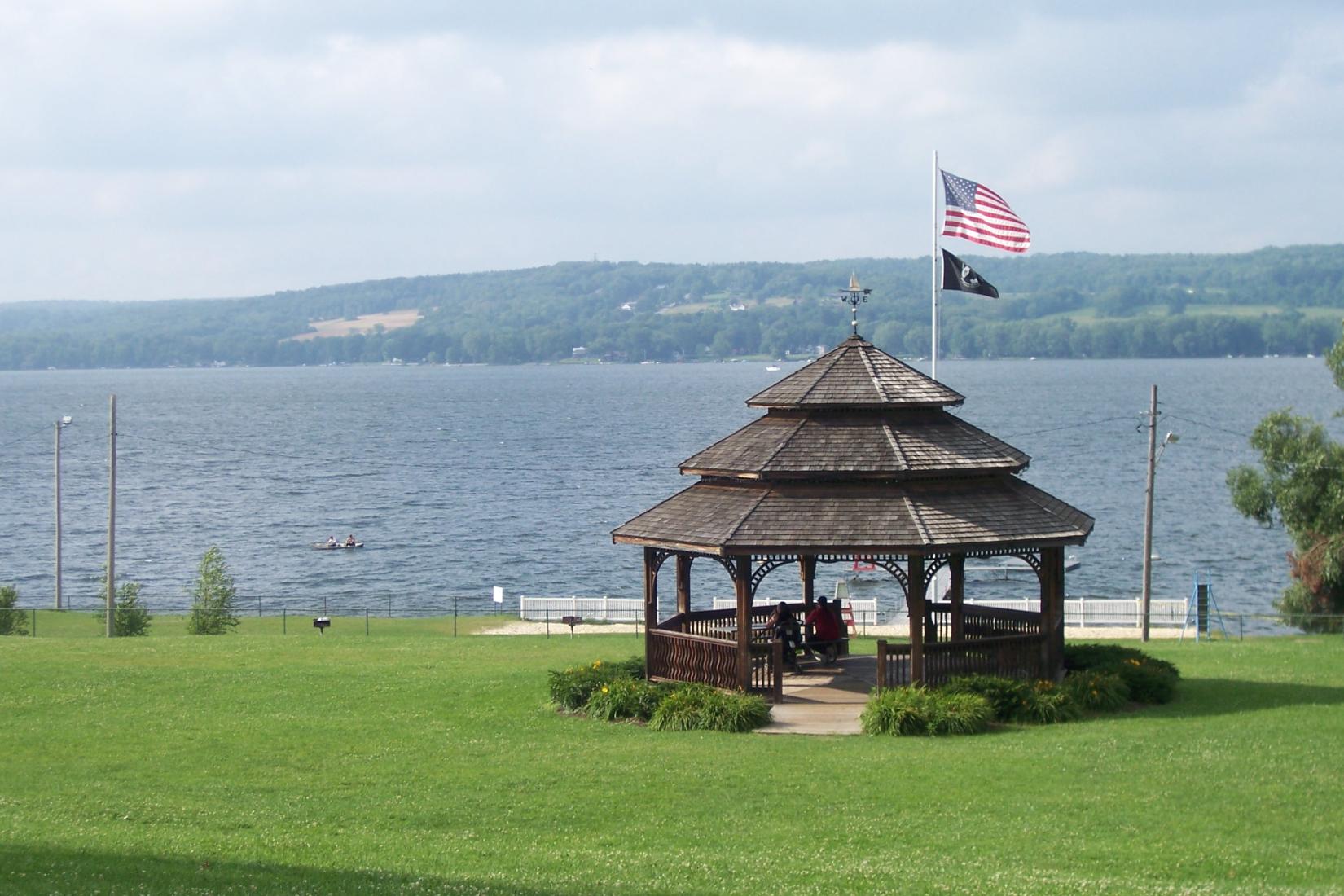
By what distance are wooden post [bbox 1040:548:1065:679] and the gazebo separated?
30mm

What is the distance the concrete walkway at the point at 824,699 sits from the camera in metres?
21.8

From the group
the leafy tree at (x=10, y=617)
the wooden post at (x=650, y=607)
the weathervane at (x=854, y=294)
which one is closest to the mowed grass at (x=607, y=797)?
the wooden post at (x=650, y=607)

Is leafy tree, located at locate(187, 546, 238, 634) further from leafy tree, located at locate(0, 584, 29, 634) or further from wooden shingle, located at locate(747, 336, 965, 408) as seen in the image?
wooden shingle, located at locate(747, 336, 965, 408)

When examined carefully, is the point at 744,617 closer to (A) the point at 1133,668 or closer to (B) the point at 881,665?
(B) the point at 881,665

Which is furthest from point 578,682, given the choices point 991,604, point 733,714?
point 991,604

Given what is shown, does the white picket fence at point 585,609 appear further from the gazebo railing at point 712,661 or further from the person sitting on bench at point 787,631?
the gazebo railing at point 712,661

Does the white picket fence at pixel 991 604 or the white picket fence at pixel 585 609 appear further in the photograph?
the white picket fence at pixel 585 609

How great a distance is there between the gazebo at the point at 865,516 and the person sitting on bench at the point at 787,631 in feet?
3.41

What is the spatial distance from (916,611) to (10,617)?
29.3 metres

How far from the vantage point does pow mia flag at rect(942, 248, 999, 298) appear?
3300cm

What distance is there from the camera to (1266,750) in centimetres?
1936

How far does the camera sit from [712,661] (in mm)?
23688

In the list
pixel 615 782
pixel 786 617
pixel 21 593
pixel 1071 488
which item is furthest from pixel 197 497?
pixel 615 782

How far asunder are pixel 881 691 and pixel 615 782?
540 centimetres
